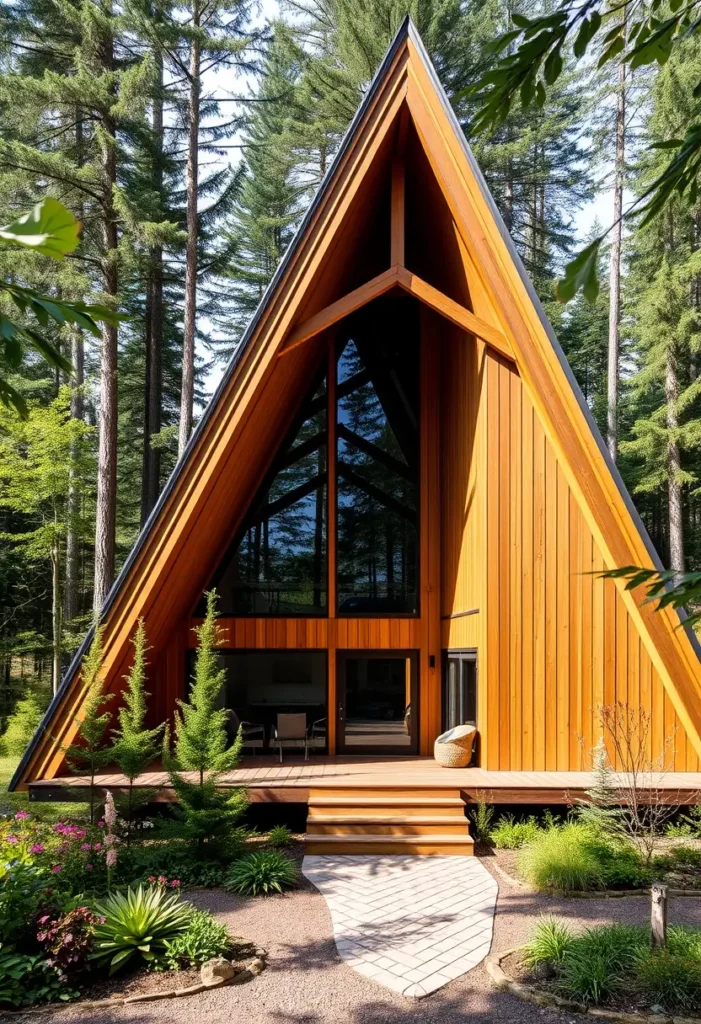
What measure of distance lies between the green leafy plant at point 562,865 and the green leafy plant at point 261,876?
216 cm

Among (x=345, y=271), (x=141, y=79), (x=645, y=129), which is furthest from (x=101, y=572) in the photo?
(x=645, y=129)

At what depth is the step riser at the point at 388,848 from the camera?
26.2 ft

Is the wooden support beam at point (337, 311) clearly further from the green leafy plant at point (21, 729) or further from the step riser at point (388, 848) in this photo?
the green leafy plant at point (21, 729)

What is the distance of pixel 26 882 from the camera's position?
552 cm

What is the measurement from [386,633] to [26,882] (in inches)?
253

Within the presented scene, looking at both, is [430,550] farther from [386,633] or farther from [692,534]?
[692,534]

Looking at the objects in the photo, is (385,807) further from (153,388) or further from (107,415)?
(153,388)

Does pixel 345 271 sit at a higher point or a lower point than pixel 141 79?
lower

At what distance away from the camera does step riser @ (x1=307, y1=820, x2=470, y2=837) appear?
321 inches

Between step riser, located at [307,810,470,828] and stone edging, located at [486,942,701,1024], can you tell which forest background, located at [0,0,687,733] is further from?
stone edging, located at [486,942,701,1024]

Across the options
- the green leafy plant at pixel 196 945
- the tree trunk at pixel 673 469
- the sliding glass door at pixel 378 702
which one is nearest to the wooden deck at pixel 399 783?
the sliding glass door at pixel 378 702

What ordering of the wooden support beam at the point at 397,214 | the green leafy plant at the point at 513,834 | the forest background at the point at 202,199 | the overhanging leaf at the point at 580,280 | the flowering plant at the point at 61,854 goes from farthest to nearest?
the forest background at the point at 202,199, the wooden support beam at the point at 397,214, the green leafy plant at the point at 513,834, the flowering plant at the point at 61,854, the overhanging leaf at the point at 580,280

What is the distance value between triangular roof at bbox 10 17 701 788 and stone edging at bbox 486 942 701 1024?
4.46 m

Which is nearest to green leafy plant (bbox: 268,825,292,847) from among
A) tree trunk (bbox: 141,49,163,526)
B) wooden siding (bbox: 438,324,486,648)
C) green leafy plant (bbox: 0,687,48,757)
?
wooden siding (bbox: 438,324,486,648)
